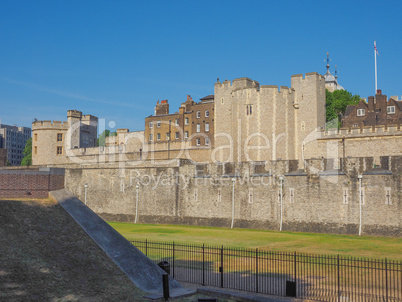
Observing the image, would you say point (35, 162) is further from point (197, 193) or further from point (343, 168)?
point (343, 168)

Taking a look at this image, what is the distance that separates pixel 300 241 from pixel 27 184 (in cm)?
1707

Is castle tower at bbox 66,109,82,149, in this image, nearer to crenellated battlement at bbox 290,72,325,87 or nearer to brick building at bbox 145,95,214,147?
brick building at bbox 145,95,214,147

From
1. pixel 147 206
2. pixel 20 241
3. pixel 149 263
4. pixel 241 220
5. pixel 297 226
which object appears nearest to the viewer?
pixel 20 241

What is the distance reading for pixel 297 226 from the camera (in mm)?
33000

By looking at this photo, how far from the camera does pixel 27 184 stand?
16609mm

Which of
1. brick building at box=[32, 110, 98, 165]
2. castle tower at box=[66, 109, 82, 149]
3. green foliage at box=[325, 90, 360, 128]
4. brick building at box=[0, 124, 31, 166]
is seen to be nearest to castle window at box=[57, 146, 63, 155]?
brick building at box=[32, 110, 98, 165]

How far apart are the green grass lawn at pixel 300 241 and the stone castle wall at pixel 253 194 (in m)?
1.65

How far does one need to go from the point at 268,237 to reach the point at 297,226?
469 centimetres

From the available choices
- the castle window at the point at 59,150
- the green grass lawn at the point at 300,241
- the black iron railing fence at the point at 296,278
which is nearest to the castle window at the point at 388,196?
the green grass lawn at the point at 300,241

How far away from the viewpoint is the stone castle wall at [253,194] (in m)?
29.5

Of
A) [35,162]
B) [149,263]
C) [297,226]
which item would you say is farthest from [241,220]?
[35,162]

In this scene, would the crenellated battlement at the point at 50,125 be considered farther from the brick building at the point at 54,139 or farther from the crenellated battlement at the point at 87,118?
the crenellated battlement at the point at 87,118

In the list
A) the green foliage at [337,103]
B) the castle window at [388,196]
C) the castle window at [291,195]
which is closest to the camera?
the castle window at [388,196]

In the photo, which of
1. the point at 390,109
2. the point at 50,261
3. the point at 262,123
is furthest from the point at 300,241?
the point at 390,109
